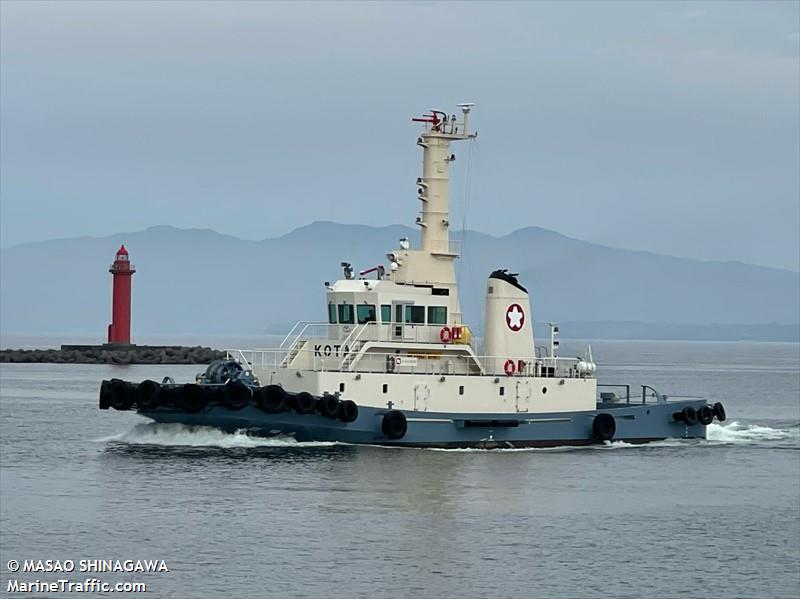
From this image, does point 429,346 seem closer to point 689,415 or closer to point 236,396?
point 236,396

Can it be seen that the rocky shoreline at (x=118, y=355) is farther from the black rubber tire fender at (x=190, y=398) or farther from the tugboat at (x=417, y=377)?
the black rubber tire fender at (x=190, y=398)

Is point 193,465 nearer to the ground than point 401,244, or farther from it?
nearer to the ground

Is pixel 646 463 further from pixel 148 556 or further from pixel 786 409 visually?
pixel 786 409

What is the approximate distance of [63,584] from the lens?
2172 cm

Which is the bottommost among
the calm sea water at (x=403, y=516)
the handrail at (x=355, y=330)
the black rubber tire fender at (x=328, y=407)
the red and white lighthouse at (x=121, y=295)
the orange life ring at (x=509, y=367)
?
the calm sea water at (x=403, y=516)

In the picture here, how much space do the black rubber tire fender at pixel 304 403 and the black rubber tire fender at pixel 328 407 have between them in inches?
5.2

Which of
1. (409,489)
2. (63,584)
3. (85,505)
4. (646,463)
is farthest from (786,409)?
(63,584)

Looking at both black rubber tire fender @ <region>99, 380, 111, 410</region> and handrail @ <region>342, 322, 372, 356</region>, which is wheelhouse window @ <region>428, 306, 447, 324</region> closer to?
handrail @ <region>342, 322, 372, 356</region>

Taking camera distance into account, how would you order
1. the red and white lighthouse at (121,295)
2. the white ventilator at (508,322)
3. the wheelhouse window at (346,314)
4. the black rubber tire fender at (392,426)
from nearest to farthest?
Result: the black rubber tire fender at (392,426) < the wheelhouse window at (346,314) < the white ventilator at (508,322) < the red and white lighthouse at (121,295)

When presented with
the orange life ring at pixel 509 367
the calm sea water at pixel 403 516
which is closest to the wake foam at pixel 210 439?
the calm sea water at pixel 403 516

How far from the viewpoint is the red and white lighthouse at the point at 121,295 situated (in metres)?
101

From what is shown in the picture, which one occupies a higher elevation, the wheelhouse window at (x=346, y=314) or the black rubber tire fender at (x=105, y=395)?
the wheelhouse window at (x=346, y=314)

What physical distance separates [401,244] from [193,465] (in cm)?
788

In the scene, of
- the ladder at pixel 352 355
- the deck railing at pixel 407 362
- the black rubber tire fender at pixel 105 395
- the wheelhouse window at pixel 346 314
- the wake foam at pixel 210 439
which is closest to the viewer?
the wake foam at pixel 210 439
